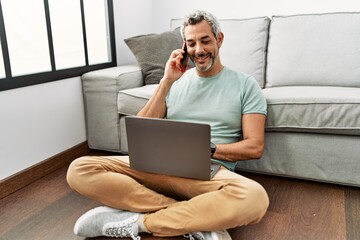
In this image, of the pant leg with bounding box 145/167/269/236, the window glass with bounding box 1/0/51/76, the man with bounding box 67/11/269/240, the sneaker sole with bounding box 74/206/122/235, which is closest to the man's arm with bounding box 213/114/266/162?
the man with bounding box 67/11/269/240

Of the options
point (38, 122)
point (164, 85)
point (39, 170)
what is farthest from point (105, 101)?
point (164, 85)

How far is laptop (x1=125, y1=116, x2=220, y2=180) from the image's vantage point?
1.15m

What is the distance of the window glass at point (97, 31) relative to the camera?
7.87ft

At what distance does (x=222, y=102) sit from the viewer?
1.49m

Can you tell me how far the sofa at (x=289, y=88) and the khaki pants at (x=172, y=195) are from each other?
0.57 m

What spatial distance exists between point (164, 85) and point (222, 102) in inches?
11.7

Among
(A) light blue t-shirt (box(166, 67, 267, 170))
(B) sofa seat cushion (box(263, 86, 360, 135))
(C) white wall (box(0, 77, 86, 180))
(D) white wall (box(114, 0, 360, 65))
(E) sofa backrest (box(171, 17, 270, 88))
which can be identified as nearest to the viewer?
(A) light blue t-shirt (box(166, 67, 267, 170))

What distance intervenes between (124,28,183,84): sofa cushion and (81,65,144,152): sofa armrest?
0.07m

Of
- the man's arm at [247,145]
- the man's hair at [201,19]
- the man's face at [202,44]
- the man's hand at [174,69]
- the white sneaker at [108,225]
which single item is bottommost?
the white sneaker at [108,225]

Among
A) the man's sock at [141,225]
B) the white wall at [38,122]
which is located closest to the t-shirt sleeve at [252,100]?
the man's sock at [141,225]

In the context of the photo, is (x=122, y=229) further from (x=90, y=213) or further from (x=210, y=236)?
(x=210, y=236)

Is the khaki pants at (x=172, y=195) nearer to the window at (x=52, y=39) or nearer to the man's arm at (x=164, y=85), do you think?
the man's arm at (x=164, y=85)

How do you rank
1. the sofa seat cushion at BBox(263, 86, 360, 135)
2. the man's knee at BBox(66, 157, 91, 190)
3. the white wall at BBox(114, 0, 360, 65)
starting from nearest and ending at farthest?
the man's knee at BBox(66, 157, 91, 190) → the sofa seat cushion at BBox(263, 86, 360, 135) → the white wall at BBox(114, 0, 360, 65)

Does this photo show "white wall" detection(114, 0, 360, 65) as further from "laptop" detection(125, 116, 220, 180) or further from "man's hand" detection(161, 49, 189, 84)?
Result: "laptop" detection(125, 116, 220, 180)
